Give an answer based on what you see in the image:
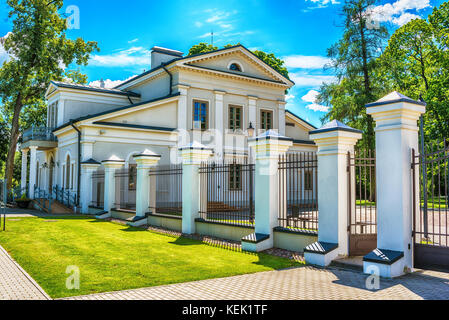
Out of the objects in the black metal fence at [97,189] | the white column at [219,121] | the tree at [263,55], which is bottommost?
the black metal fence at [97,189]

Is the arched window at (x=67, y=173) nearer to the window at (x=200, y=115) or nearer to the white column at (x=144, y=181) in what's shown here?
the window at (x=200, y=115)

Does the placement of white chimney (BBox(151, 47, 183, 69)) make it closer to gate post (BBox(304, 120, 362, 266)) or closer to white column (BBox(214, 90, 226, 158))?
white column (BBox(214, 90, 226, 158))

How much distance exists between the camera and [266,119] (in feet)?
96.3

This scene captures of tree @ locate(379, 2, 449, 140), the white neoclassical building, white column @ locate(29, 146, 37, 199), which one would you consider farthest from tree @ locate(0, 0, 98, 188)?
tree @ locate(379, 2, 449, 140)

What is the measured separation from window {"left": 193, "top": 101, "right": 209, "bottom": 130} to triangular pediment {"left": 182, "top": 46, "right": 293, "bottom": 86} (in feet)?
7.83

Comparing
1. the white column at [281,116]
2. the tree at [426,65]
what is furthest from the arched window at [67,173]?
the tree at [426,65]

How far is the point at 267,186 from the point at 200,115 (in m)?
16.6

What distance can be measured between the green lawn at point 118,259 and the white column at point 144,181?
274 cm

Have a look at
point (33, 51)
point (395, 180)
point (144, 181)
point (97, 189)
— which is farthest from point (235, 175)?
point (33, 51)

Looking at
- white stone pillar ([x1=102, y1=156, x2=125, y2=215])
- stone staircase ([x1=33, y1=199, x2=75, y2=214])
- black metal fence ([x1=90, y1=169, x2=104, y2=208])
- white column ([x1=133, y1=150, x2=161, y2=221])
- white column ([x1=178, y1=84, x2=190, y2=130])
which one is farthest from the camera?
white column ([x1=178, y1=84, x2=190, y2=130])

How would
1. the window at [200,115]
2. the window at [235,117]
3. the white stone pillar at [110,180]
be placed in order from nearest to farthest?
the white stone pillar at [110,180] < the window at [200,115] < the window at [235,117]

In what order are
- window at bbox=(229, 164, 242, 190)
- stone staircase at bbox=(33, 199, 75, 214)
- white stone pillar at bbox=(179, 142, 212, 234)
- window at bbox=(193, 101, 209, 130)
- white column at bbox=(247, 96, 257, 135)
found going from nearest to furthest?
window at bbox=(229, 164, 242, 190), white stone pillar at bbox=(179, 142, 212, 234), stone staircase at bbox=(33, 199, 75, 214), window at bbox=(193, 101, 209, 130), white column at bbox=(247, 96, 257, 135)

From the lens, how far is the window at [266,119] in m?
29.1

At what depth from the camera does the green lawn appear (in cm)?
684
